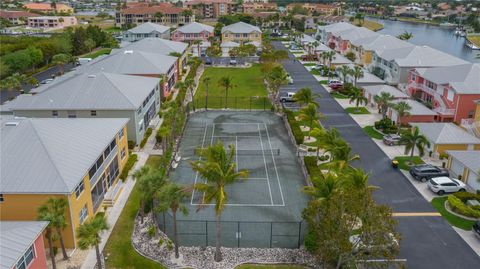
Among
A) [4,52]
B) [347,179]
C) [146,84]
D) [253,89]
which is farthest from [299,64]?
[347,179]

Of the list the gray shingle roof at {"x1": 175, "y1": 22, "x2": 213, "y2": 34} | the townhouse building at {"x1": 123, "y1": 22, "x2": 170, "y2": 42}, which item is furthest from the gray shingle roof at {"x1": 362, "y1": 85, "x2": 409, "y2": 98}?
the townhouse building at {"x1": 123, "y1": 22, "x2": 170, "y2": 42}

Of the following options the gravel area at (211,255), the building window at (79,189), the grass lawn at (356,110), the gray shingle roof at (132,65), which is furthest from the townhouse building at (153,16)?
the gravel area at (211,255)

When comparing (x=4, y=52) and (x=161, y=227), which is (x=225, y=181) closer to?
(x=161, y=227)

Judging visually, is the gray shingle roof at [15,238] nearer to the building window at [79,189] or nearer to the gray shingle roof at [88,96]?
the building window at [79,189]

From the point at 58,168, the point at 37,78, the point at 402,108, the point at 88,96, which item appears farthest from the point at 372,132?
the point at 37,78

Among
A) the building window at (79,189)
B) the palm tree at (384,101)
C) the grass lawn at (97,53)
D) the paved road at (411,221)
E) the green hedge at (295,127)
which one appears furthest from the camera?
the grass lawn at (97,53)

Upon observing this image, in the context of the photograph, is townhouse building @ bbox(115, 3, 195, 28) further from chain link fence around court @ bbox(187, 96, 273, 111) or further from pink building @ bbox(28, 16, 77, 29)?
chain link fence around court @ bbox(187, 96, 273, 111)
